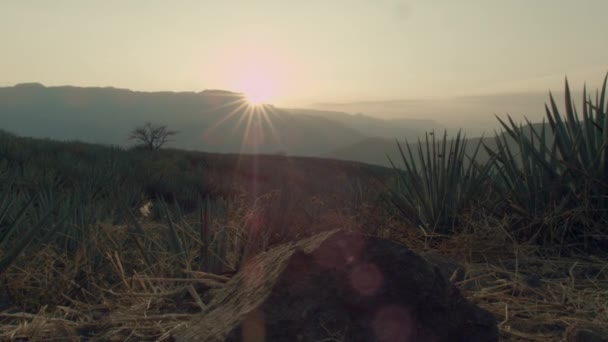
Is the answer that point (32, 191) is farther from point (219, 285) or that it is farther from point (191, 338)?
point (191, 338)

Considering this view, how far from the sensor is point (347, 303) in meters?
1.34

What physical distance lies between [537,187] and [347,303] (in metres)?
2.32

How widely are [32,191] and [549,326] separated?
22.9 feet

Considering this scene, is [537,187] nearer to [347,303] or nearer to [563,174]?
[563,174]

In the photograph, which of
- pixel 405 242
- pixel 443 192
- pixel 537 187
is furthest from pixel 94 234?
pixel 537 187

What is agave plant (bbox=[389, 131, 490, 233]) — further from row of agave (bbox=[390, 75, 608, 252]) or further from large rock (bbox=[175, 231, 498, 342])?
large rock (bbox=[175, 231, 498, 342])

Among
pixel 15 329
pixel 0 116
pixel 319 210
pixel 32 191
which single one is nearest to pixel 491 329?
pixel 15 329

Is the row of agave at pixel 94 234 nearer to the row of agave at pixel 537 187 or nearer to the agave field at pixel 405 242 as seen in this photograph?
the agave field at pixel 405 242

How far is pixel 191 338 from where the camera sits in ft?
4.40

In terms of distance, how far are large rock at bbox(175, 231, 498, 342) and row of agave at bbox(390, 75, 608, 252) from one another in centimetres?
181

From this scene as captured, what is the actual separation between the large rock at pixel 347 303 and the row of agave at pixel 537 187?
181 centimetres

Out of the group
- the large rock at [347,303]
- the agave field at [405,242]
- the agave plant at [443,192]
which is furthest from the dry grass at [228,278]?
the large rock at [347,303]

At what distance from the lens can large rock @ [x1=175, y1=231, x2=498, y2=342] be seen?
1.28 meters

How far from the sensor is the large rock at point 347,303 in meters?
1.28
